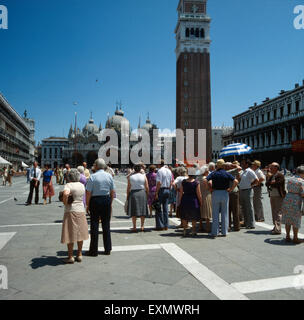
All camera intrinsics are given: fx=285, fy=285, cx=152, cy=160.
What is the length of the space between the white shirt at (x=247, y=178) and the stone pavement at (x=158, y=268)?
1261mm

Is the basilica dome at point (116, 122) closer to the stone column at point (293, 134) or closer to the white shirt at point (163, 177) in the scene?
the stone column at point (293, 134)

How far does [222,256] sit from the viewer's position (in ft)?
16.8

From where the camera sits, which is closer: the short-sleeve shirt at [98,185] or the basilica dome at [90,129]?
the short-sleeve shirt at [98,185]

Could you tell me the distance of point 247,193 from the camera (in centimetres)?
777

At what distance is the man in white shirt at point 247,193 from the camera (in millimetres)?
7641

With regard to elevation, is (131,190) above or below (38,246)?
above

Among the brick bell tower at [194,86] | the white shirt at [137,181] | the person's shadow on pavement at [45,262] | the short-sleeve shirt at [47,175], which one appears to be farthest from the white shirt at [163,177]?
the brick bell tower at [194,86]

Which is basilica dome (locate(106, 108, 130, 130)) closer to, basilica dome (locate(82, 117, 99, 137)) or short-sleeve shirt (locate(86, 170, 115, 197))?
basilica dome (locate(82, 117, 99, 137))

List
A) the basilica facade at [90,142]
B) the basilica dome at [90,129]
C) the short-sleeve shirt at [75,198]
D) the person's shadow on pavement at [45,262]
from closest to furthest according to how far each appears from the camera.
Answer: the person's shadow on pavement at [45,262], the short-sleeve shirt at [75,198], the basilica facade at [90,142], the basilica dome at [90,129]

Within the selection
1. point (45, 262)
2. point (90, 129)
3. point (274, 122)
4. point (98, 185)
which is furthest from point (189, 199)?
point (90, 129)

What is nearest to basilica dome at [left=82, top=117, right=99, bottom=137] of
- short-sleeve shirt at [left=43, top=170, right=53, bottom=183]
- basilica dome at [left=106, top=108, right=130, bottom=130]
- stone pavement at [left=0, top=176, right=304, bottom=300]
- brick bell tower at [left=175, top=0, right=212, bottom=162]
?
basilica dome at [left=106, top=108, right=130, bottom=130]
